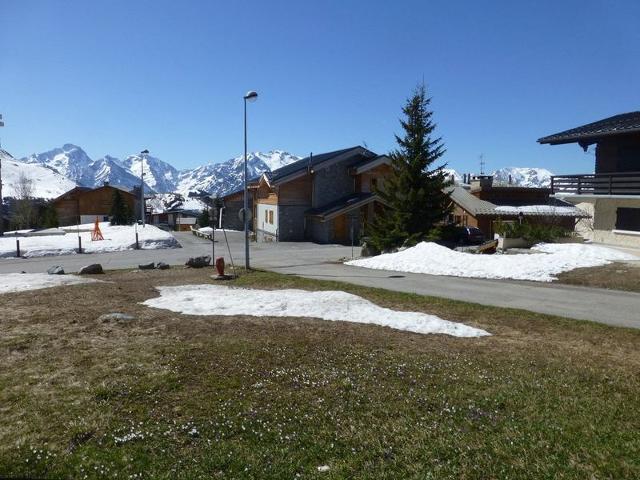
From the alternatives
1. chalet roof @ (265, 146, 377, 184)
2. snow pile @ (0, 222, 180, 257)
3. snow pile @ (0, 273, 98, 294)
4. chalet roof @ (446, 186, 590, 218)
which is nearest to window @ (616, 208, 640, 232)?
chalet roof @ (446, 186, 590, 218)

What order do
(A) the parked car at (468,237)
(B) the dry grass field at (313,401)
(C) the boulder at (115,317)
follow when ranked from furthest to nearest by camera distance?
(A) the parked car at (468,237) < (C) the boulder at (115,317) < (B) the dry grass field at (313,401)

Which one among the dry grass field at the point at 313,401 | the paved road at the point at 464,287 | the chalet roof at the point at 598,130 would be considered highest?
the chalet roof at the point at 598,130

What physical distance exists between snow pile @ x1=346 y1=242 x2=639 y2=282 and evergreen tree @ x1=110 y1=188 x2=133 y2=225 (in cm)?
5415

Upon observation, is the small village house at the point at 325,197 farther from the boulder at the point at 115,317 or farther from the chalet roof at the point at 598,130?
the boulder at the point at 115,317

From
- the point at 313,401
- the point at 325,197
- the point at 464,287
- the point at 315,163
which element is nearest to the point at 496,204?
the point at 325,197

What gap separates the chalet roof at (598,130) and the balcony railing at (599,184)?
2.03 metres

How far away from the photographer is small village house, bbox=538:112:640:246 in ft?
73.1

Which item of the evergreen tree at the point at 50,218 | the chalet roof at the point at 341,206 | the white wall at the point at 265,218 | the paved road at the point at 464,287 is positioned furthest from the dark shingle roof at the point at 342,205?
the evergreen tree at the point at 50,218

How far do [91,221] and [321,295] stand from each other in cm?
6869

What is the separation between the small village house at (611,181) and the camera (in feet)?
73.1

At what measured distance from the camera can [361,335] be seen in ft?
29.6

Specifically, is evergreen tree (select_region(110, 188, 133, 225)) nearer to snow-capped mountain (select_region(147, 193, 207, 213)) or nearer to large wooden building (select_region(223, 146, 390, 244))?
large wooden building (select_region(223, 146, 390, 244))

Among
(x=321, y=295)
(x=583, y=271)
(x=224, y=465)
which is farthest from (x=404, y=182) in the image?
(x=224, y=465)

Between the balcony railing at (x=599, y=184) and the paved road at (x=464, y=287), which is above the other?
the balcony railing at (x=599, y=184)
